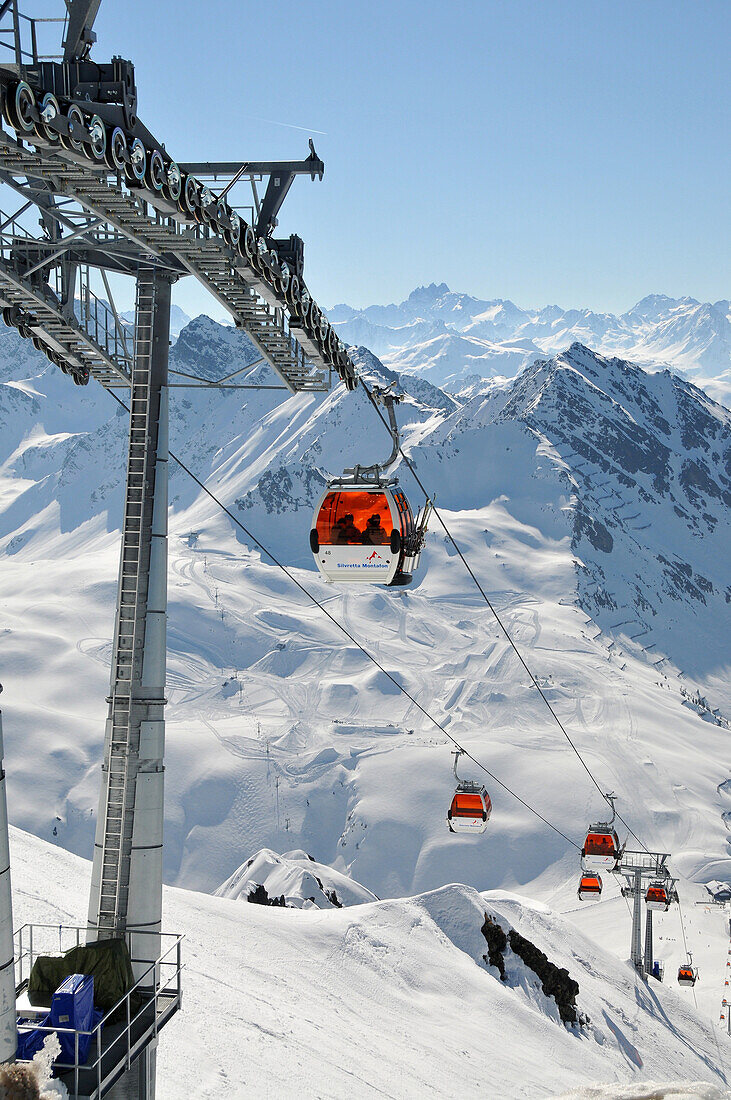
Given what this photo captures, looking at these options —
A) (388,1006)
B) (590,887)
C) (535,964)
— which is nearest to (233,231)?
(388,1006)

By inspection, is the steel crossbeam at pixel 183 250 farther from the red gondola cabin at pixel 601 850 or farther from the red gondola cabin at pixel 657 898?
the red gondola cabin at pixel 657 898

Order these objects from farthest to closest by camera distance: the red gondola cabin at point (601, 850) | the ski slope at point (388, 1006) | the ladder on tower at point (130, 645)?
the red gondola cabin at point (601, 850) < the ski slope at point (388, 1006) < the ladder on tower at point (130, 645)

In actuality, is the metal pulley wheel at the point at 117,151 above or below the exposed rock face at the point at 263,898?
above

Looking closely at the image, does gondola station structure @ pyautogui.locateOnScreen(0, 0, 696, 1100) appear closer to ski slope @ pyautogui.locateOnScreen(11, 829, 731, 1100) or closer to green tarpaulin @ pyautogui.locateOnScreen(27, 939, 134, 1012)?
green tarpaulin @ pyautogui.locateOnScreen(27, 939, 134, 1012)

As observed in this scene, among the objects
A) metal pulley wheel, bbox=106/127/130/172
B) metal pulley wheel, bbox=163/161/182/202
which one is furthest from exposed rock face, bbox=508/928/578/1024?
metal pulley wheel, bbox=106/127/130/172

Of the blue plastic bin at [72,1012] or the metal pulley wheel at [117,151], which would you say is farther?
the blue plastic bin at [72,1012]

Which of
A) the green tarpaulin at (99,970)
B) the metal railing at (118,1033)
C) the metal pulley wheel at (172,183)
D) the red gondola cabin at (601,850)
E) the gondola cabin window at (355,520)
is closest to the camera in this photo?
the metal pulley wheel at (172,183)

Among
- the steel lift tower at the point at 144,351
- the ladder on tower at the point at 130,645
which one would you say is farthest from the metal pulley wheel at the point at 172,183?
the ladder on tower at the point at 130,645
